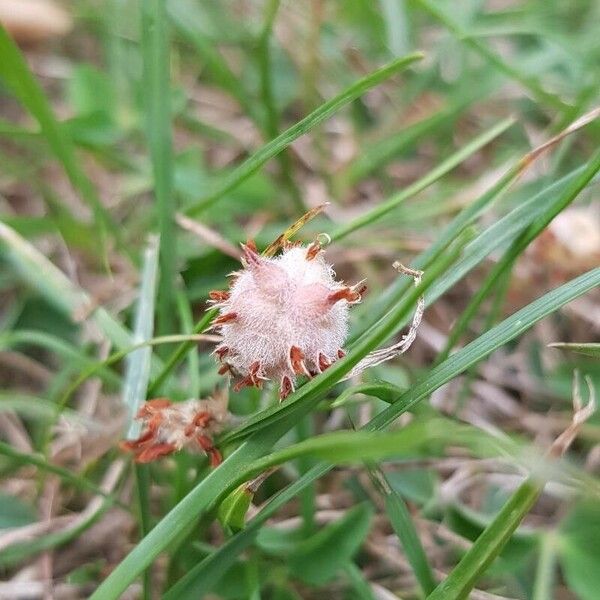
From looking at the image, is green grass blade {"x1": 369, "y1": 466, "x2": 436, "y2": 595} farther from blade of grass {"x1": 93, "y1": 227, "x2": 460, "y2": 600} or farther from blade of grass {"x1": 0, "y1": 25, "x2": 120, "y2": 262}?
blade of grass {"x1": 0, "y1": 25, "x2": 120, "y2": 262}

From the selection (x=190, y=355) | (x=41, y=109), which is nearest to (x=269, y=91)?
(x=41, y=109)

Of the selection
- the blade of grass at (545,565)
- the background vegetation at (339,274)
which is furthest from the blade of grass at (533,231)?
the blade of grass at (545,565)

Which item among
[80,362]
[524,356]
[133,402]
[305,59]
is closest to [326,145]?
[305,59]

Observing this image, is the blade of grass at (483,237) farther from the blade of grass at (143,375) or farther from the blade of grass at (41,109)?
the blade of grass at (41,109)

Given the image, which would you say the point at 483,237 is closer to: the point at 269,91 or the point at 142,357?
the point at 142,357

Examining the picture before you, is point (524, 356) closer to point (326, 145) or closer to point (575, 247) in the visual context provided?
point (575, 247)

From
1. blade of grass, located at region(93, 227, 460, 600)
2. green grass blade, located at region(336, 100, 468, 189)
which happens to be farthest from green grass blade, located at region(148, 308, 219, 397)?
green grass blade, located at region(336, 100, 468, 189)
